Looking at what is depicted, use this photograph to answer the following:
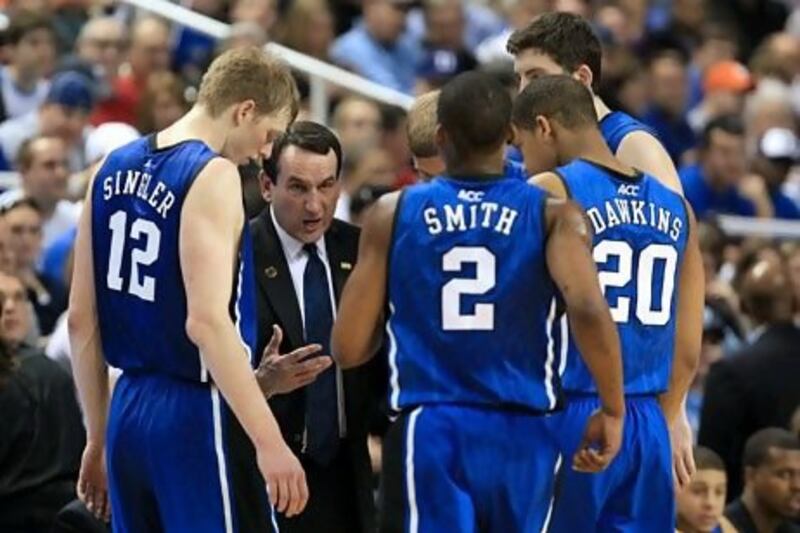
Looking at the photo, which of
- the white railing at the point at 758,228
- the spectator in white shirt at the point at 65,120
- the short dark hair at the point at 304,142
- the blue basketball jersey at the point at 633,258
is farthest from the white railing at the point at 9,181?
the blue basketball jersey at the point at 633,258

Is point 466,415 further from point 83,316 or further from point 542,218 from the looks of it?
point 83,316

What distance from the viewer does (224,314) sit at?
8188mm

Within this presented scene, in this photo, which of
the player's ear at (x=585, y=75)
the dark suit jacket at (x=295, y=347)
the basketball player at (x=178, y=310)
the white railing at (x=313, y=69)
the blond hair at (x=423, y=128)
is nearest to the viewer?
the basketball player at (x=178, y=310)

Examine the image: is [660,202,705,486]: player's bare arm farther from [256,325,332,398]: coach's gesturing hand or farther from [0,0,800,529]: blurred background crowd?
[0,0,800,529]: blurred background crowd

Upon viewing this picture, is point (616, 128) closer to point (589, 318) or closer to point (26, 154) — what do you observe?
point (589, 318)

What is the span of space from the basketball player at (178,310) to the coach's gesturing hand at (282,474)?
26mm

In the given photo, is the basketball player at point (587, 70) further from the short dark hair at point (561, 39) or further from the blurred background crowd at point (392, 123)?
the blurred background crowd at point (392, 123)

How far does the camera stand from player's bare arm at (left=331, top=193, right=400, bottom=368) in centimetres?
795

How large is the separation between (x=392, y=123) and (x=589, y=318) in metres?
8.95

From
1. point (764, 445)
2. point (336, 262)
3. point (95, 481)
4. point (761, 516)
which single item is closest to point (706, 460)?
point (764, 445)

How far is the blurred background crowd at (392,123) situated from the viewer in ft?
40.2

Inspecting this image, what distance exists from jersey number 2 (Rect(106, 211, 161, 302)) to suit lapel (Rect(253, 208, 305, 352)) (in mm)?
924

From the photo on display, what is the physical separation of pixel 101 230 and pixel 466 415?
60.3 inches

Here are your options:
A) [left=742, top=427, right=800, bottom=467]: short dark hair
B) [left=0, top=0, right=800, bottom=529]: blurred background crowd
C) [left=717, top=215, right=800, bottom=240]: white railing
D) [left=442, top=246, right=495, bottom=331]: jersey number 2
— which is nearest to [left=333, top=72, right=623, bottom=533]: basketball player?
[left=442, top=246, right=495, bottom=331]: jersey number 2
